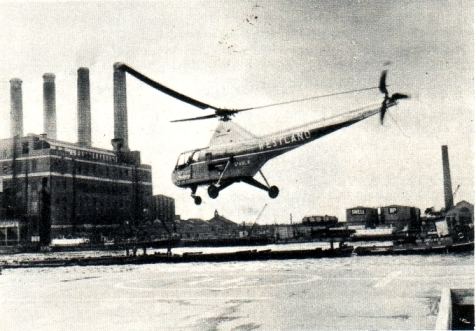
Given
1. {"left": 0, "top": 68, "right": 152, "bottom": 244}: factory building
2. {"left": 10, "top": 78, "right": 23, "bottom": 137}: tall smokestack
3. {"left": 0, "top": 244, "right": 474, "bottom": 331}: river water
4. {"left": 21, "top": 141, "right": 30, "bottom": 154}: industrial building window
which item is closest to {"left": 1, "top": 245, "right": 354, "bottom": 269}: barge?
{"left": 0, "top": 244, "right": 474, "bottom": 331}: river water

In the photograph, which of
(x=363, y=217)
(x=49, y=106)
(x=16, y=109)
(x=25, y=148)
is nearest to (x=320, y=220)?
(x=363, y=217)

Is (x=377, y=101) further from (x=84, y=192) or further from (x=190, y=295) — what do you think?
(x=84, y=192)

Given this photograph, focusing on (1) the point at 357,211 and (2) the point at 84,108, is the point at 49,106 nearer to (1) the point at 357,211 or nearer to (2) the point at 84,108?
(2) the point at 84,108

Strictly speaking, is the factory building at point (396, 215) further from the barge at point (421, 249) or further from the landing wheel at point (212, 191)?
the landing wheel at point (212, 191)

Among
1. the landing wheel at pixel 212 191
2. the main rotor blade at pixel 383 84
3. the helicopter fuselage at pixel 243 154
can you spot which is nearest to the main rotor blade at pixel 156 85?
the helicopter fuselage at pixel 243 154

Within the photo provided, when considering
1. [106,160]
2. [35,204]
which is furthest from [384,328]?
[106,160]

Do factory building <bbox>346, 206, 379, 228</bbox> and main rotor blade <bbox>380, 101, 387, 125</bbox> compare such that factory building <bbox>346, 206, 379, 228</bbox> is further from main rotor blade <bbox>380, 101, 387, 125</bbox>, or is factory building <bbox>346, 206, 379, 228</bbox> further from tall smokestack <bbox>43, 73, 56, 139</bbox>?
main rotor blade <bbox>380, 101, 387, 125</bbox>
